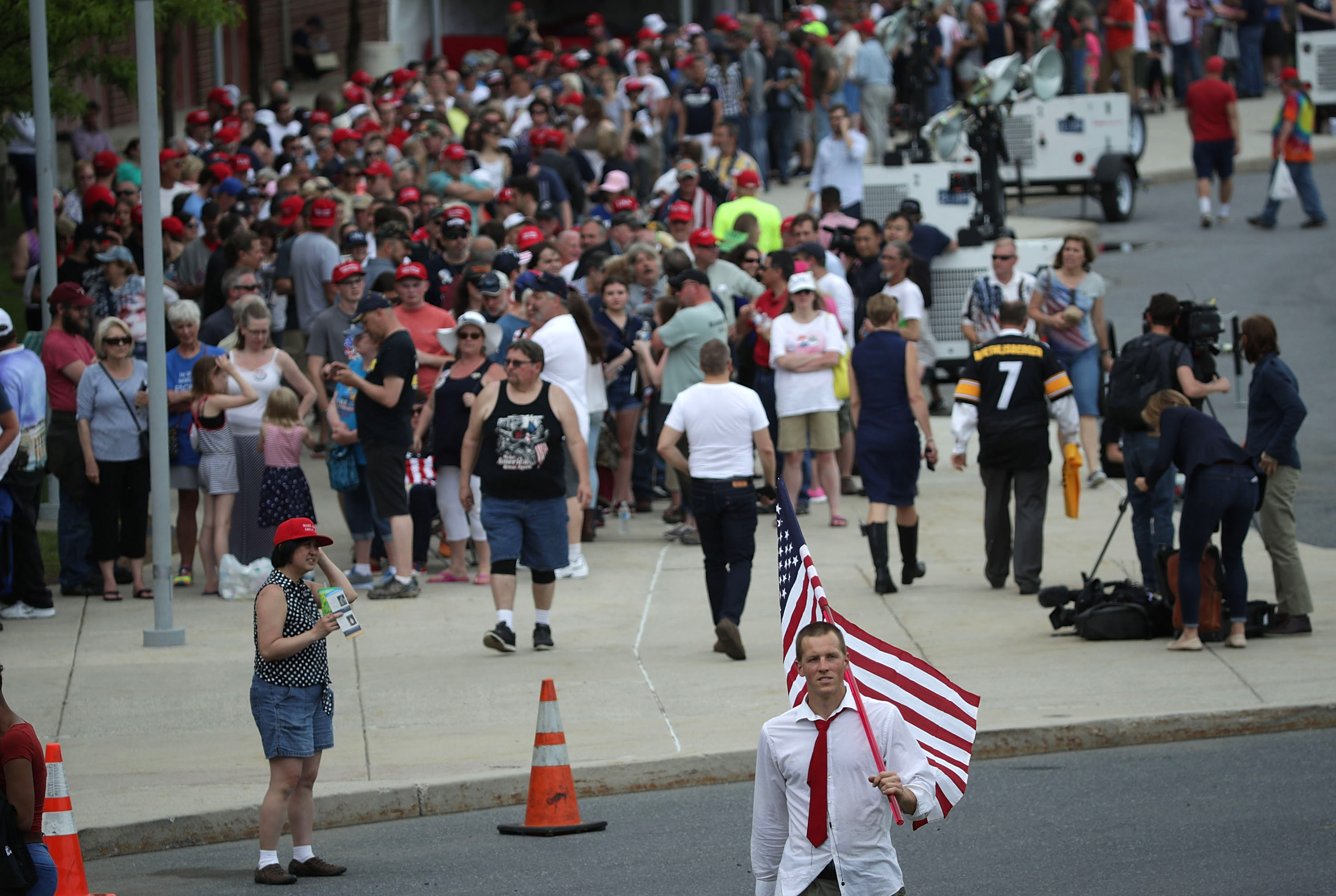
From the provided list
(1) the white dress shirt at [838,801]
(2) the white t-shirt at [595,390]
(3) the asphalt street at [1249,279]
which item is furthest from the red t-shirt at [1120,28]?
(1) the white dress shirt at [838,801]

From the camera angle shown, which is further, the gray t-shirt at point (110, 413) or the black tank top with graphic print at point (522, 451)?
the gray t-shirt at point (110, 413)

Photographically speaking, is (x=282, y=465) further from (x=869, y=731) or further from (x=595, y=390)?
(x=869, y=731)

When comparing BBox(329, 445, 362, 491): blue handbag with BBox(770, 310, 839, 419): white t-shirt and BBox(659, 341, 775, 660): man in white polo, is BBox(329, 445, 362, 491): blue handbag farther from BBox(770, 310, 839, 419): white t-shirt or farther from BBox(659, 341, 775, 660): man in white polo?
BBox(770, 310, 839, 419): white t-shirt

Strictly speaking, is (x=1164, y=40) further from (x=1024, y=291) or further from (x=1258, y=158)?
(x=1024, y=291)

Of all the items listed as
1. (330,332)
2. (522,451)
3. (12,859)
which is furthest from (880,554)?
(12,859)

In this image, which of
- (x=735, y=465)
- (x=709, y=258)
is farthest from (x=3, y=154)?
(x=735, y=465)

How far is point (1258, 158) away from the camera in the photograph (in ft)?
103

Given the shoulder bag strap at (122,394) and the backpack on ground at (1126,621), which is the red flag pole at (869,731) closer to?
the backpack on ground at (1126,621)

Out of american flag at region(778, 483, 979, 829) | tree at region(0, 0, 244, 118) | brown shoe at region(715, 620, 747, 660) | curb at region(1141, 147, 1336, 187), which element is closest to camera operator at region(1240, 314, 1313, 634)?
brown shoe at region(715, 620, 747, 660)

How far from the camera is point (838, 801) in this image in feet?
17.7

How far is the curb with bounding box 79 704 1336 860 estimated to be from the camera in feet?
26.4

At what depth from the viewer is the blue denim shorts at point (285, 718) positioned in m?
7.36

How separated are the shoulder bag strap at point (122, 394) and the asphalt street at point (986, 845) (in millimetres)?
4960

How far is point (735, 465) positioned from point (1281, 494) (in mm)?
3343
